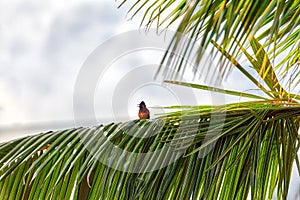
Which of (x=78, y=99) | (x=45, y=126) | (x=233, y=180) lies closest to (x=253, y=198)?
(x=233, y=180)

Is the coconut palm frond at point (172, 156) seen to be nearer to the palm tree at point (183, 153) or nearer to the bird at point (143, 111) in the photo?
the palm tree at point (183, 153)

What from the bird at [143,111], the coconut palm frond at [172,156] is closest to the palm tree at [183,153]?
the coconut palm frond at [172,156]

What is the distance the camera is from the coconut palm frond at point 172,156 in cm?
204

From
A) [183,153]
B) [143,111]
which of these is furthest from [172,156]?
[143,111]

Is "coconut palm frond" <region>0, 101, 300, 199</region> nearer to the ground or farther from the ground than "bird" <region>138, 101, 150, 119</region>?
nearer to the ground

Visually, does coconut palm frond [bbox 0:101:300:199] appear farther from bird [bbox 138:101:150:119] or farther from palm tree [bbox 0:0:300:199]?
bird [bbox 138:101:150:119]

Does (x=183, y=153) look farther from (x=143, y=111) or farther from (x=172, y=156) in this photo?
(x=143, y=111)

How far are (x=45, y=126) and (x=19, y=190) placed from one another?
26 centimetres

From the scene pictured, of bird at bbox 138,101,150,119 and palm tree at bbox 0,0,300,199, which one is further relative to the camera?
bird at bbox 138,101,150,119

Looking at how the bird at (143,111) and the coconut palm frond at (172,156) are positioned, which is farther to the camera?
the bird at (143,111)

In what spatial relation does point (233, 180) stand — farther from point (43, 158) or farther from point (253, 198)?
point (43, 158)

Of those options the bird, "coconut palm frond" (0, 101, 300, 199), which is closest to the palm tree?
"coconut palm frond" (0, 101, 300, 199)

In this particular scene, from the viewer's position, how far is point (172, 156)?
6.83ft

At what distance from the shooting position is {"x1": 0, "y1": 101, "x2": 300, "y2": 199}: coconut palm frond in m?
2.04
